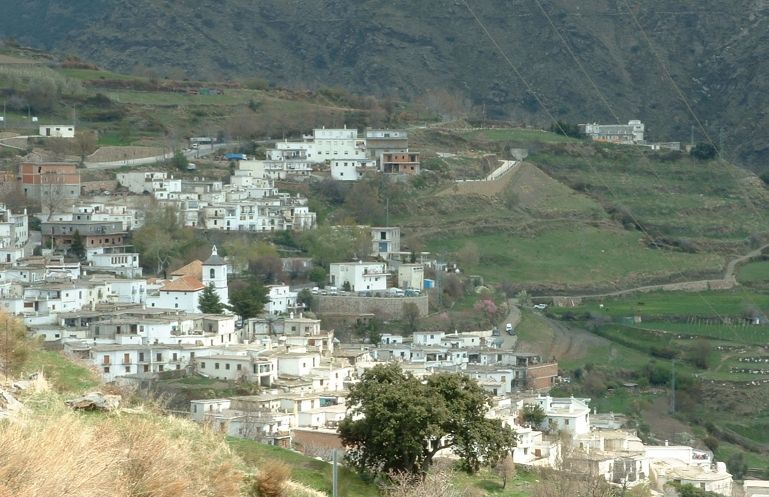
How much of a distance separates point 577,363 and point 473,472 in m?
22.8

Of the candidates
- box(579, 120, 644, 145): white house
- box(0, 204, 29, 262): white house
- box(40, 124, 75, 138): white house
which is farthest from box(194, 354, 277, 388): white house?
box(579, 120, 644, 145): white house

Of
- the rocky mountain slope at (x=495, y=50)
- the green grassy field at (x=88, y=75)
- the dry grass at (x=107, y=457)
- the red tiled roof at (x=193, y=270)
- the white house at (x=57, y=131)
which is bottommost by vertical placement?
the dry grass at (x=107, y=457)

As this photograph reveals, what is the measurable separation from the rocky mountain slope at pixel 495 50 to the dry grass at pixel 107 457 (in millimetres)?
77323

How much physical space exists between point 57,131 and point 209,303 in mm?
19771

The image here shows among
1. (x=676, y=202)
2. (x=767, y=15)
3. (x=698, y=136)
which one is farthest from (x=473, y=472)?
(x=767, y=15)

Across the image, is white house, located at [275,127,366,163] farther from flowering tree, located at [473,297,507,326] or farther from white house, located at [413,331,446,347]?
white house, located at [413,331,446,347]

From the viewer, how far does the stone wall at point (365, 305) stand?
42438 millimetres

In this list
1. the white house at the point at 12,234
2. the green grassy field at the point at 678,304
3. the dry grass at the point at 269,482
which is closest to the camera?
the dry grass at the point at 269,482

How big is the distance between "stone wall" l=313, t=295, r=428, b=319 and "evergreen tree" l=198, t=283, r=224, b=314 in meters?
4.74

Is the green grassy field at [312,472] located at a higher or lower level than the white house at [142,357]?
lower

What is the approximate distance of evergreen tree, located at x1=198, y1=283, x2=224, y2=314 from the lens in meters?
37.5

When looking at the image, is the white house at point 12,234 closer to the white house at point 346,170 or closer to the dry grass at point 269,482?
the white house at point 346,170

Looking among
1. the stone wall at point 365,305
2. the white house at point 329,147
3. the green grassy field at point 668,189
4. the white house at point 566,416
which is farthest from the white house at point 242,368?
the green grassy field at point 668,189

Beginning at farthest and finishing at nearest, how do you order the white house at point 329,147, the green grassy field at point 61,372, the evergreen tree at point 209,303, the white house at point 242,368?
the white house at point 329,147 → the evergreen tree at point 209,303 → the white house at point 242,368 → the green grassy field at point 61,372
